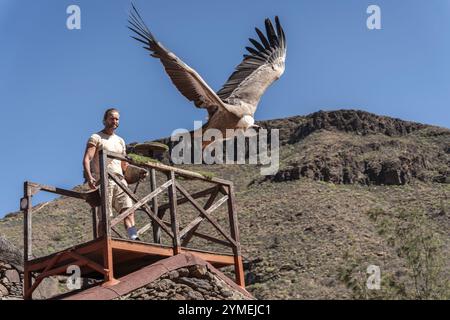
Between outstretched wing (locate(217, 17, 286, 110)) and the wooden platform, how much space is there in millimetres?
3921

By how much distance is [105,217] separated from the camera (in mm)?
8914

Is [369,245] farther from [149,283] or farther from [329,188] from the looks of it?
[149,283]

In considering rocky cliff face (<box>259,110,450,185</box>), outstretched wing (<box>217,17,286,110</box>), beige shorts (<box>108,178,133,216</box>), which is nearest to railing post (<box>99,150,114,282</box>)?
beige shorts (<box>108,178,133,216</box>)

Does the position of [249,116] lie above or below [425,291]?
above

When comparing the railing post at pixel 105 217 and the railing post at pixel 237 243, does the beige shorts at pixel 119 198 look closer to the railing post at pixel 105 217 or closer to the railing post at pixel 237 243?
the railing post at pixel 105 217

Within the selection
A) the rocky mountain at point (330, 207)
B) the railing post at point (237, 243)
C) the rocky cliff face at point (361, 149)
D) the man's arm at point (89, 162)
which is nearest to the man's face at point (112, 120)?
the man's arm at point (89, 162)

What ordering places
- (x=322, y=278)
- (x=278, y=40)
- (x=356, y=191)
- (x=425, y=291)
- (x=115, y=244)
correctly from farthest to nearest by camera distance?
(x=356, y=191) → (x=322, y=278) → (x=425, y=291) → (x=278, y=40) → (x=115, y=244)

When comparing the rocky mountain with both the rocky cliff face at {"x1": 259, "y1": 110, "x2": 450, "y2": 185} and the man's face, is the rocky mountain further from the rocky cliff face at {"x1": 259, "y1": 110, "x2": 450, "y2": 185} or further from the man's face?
the man's face

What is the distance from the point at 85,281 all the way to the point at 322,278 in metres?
35.9

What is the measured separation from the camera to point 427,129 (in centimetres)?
8969

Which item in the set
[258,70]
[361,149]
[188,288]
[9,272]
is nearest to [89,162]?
[188,288]

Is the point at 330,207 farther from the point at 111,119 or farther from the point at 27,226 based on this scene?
the point at 27,226
